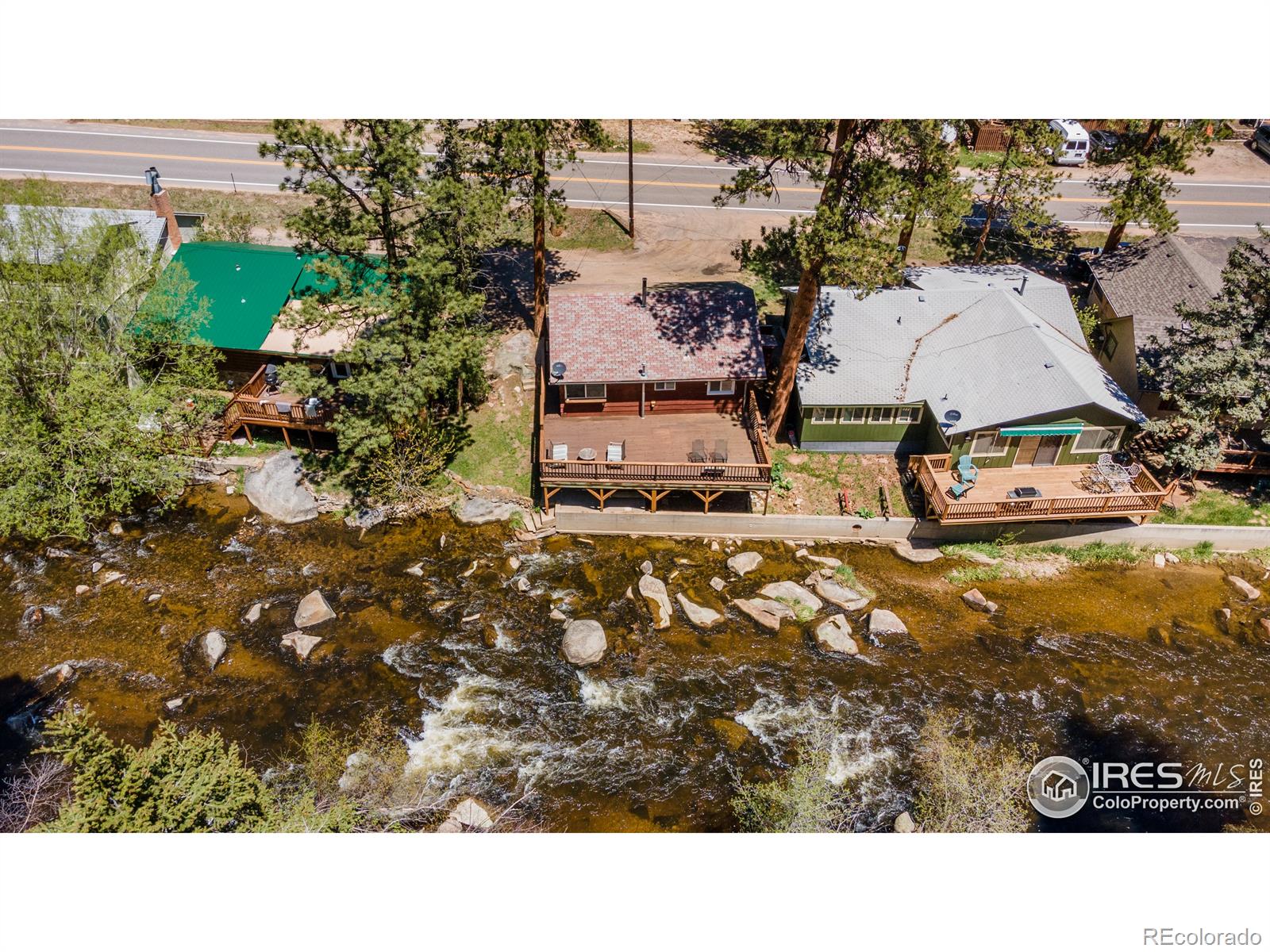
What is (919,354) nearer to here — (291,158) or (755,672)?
(755,672)

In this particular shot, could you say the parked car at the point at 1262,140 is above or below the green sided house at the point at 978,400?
above

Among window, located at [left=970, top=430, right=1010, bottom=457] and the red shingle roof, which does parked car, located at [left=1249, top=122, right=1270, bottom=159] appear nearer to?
window, located at [left=970, top=430, right=1010, bottom=457]

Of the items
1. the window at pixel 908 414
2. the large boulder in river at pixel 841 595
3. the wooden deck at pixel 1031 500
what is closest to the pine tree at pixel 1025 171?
the window at pixel 908 414

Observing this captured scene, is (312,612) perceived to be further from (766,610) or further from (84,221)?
(84,221)

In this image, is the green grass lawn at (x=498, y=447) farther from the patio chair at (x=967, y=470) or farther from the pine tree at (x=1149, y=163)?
the pine tree at (x=1149, y=163)

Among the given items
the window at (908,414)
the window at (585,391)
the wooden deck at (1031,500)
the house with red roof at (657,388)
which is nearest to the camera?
the wooden deck at (1031,500)

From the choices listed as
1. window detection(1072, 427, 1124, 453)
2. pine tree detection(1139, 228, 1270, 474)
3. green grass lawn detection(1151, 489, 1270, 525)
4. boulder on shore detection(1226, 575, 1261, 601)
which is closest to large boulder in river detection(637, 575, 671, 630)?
window detection(1072, 427, 1124, 453)
